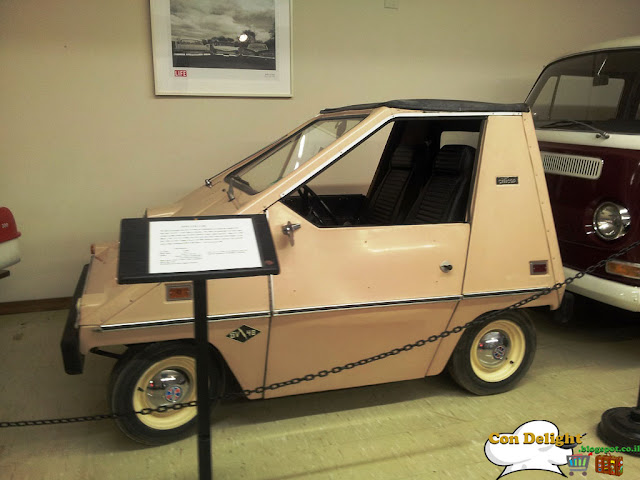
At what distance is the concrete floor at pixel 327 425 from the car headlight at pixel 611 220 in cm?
92

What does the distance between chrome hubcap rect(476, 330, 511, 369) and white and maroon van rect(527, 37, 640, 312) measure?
802mm

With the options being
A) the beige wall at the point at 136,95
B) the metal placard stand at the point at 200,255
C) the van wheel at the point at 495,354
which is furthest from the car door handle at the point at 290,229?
the beige wall at the point at 136,95

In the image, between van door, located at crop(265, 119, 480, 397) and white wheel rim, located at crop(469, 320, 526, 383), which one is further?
white wheel rim, located at crop(469, 320, 526, 383)

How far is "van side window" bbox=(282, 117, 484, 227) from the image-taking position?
290 cm

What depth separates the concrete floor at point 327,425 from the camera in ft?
7.87

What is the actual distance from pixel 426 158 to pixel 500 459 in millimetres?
1853

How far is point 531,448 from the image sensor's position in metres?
Answer: 2.58

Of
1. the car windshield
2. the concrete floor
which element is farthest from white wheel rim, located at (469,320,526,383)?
the car windshield

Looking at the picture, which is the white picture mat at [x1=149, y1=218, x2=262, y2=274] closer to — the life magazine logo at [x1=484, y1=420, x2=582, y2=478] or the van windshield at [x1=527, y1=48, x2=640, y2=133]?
the life magazine logo at [x1=484, y1=420, x2=582, y2=478]

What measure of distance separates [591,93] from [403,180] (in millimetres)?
1875

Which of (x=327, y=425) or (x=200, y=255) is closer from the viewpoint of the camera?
(x=200, y=255)

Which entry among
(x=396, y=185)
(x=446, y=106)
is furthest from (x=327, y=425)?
(x=446, y=106)

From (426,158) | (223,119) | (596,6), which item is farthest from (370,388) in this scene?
(596,6)

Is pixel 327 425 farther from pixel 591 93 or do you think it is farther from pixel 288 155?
pixel 591 93
